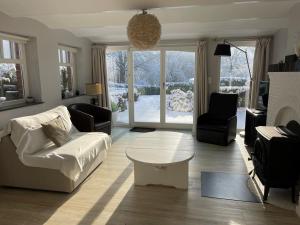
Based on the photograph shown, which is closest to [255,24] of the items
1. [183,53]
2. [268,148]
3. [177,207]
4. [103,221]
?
[183,53]

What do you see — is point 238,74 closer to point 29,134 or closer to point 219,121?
point 219,121

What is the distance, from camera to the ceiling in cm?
281

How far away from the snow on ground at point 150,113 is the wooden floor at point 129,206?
8.33 ft

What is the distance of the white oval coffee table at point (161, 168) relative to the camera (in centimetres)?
268

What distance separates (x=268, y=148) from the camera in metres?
2.52

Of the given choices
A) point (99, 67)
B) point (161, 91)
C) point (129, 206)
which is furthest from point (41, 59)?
point (129, 206)

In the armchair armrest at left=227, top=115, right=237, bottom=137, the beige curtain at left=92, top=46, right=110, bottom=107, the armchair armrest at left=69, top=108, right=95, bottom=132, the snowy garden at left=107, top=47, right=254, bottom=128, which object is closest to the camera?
the armchair armrest at left=69, top=108, right=95, bottom=132

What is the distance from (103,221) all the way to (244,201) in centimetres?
152

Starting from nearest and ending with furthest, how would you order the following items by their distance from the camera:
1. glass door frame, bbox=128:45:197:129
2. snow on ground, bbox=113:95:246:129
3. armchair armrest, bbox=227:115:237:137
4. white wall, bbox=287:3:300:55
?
white wall, bbox=287:3:300:55
armchair armrest, bbox=227:115:237:137
glass door frame, bbox=128:45:197:129
snow on ground, bbox=113:95:246:129

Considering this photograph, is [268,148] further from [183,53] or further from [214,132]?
[183,53]

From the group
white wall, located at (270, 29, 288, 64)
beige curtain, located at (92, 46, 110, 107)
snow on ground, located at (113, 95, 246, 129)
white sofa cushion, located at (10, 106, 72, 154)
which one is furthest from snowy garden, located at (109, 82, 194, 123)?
white sofa cushion, located at (10, 106, 72, 154)

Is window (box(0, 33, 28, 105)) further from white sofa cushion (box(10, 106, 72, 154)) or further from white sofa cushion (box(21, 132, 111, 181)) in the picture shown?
white sofa cushion (box(21, 132, 111, 181))

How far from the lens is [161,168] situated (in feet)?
9.53

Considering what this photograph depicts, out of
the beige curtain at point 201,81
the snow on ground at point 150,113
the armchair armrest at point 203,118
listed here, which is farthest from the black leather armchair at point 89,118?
the beige curtain at point 201,81
